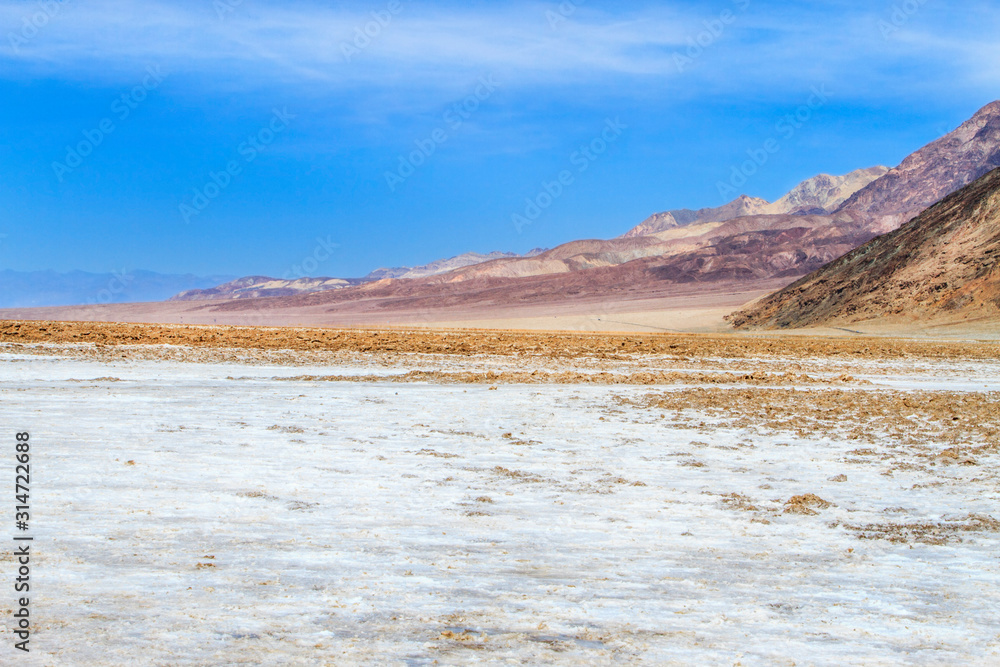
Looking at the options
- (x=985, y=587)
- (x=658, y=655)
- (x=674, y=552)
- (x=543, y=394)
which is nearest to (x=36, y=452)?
(x=674, y=552)

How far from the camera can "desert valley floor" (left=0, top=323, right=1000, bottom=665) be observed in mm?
4184

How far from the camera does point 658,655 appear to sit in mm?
4012

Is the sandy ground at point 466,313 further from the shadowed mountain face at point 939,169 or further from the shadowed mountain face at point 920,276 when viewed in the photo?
the shadowed mountain face at point 939,169

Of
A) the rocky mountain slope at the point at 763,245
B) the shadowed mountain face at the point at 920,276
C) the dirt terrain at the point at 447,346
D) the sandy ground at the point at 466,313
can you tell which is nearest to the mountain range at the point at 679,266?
the rocky mountain slope at the point at 763,245

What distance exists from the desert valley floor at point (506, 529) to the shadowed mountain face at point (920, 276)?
42.1m

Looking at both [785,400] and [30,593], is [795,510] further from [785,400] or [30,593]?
[785,400]

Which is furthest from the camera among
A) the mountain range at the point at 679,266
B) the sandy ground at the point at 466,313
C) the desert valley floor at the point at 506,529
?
the mountain range at the point at 679,266

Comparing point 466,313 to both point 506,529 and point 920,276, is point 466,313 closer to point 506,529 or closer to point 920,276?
point 920,276

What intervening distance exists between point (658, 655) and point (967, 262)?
58.0m

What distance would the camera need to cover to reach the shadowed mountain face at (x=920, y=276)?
51.8 meters

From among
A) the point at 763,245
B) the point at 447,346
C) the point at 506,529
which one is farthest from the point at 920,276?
the point at 763,245

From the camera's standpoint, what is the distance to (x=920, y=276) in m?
56.3

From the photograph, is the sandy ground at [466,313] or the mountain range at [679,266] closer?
the sandy ground at [466,313]

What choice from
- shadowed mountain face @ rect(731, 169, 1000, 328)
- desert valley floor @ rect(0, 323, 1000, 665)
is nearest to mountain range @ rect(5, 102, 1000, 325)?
shadowed mountain face @ rect(731, 169, 1000, 328)
